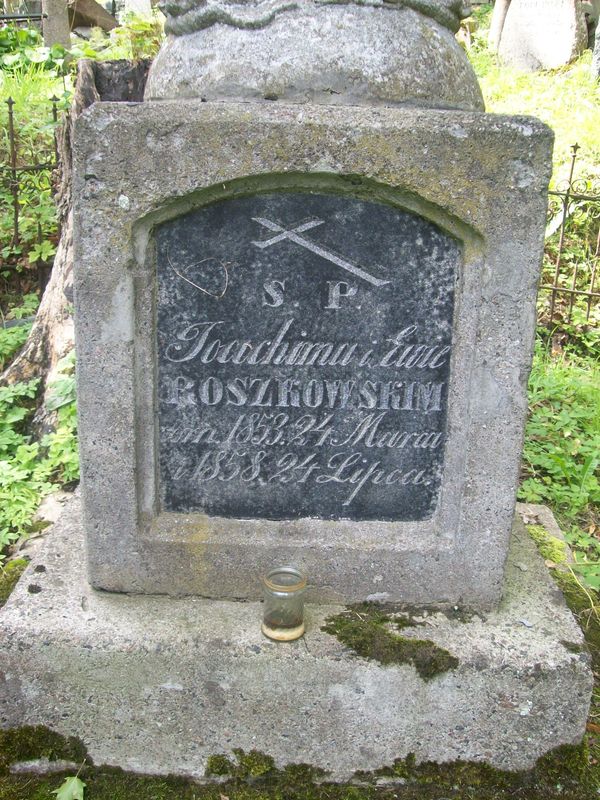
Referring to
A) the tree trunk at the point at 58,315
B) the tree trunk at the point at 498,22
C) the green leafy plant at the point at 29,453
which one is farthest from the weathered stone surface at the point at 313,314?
the tree trunk at the point at 498,22

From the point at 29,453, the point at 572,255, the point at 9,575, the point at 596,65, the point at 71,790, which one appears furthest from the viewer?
the point at 596,65

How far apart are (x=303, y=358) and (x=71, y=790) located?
1.31 m

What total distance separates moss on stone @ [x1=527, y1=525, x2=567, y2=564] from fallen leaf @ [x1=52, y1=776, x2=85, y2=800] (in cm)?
171

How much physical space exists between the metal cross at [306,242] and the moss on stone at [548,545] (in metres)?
1.33

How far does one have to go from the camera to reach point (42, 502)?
3170 mm

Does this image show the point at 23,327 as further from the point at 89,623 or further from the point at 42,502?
the point at 89,623

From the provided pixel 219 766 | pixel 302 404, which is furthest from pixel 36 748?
pixel 302 404

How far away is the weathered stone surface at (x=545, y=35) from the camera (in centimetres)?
1071

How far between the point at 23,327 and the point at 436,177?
11.6 feet

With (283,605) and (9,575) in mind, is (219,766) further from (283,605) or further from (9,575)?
(9,575)

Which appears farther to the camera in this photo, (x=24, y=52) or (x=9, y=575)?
(x=24, y=52)

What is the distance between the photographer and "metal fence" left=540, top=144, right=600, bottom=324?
5.60 m

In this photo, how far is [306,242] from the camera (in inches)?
81.7

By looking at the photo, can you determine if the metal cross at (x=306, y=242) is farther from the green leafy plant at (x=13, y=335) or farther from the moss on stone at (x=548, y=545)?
the green leafy plant at (x=13, y=335)
